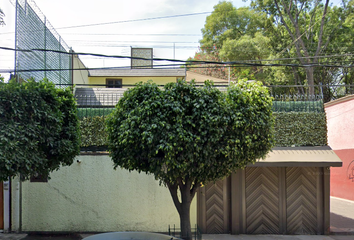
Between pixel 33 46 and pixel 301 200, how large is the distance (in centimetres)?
1011

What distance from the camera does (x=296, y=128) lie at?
10.5 m

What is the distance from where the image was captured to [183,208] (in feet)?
23.2

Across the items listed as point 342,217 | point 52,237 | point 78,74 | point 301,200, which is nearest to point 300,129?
point 301,200

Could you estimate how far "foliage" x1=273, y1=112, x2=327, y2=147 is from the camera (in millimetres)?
10445

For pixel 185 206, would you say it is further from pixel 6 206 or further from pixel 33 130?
pixel 6 206

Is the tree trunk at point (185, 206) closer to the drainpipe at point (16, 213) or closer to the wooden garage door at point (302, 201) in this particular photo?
the wooden garage door at point (302, 201)

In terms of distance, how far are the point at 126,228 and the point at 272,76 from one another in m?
20.6

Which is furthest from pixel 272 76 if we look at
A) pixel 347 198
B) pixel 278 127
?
A: pixel 278 127

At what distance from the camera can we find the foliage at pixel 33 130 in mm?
6324

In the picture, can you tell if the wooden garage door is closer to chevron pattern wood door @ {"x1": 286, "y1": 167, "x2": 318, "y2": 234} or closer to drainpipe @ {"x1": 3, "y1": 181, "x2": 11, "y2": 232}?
chevron pattern wood door @ {"x1": 286, "y1": 167, "x2": 318, "y2": 234}

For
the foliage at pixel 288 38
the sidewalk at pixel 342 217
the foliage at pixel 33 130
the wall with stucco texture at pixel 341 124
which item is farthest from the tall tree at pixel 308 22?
the foliage at pixel 33 130

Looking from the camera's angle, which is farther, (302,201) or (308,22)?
(308,22)

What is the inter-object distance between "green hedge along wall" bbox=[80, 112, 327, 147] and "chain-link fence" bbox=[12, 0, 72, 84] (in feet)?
7.10

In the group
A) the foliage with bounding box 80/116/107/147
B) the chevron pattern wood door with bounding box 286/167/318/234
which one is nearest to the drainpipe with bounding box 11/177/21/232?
the foliage with bounding box 80/116/107/147
